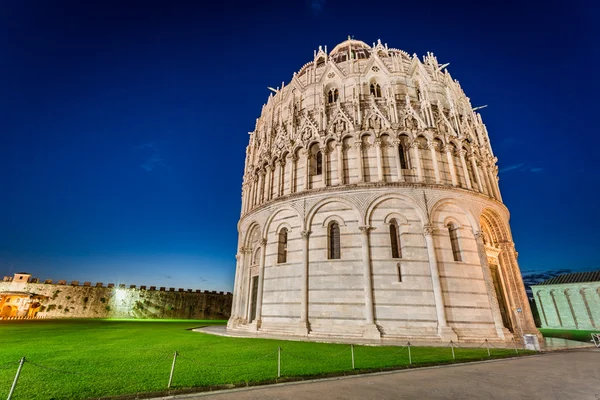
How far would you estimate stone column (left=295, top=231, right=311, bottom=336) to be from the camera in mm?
15297

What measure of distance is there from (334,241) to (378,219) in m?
2.92

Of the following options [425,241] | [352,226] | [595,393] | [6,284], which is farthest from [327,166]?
[6,284]

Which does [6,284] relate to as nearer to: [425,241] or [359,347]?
[359,347]

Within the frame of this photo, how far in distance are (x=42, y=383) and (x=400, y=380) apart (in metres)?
8.22

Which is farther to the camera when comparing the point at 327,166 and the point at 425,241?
the point at 327,166

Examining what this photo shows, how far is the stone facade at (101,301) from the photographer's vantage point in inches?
1513

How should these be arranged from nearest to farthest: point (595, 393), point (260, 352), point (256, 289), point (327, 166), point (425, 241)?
point (595, 393) < point (260, 352) < point (425, 241) < point (327, 166) < point (256, 289)

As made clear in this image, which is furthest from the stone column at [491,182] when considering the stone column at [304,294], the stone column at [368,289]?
the stone column at [304,294]

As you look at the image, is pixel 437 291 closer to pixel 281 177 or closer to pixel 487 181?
pixel 487 181

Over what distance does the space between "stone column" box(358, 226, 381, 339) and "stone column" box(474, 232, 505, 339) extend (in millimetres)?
6605

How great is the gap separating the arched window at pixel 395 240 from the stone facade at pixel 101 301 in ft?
137

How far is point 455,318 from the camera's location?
14477mm

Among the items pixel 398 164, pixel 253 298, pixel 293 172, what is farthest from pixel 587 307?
pixel 253 298

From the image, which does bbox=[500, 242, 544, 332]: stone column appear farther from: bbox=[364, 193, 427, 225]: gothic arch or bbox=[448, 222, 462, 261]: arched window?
bbox=[364, 193, 427, 225]: gothic arch
